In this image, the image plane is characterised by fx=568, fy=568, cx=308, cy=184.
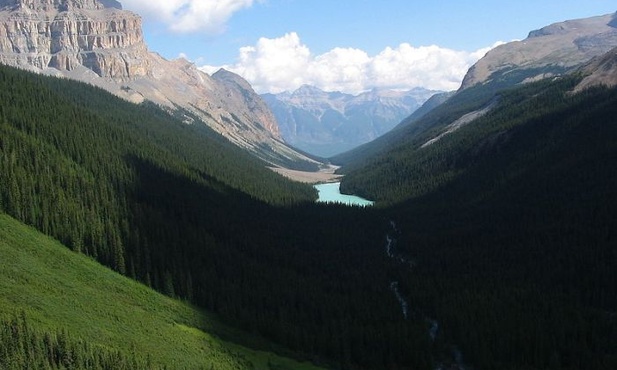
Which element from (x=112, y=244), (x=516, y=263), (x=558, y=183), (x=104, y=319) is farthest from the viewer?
(x=558, y=183)

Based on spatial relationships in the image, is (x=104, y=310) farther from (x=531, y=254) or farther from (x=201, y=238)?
(x=531, y=254)

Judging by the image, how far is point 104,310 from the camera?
80.3 meters

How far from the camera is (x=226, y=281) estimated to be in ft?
369

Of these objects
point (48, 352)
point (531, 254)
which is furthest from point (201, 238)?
point (531, 254)

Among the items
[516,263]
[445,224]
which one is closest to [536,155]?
[445,224]

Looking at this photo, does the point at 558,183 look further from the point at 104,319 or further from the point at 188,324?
the point at 104,319

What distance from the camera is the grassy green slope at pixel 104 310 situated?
237ft

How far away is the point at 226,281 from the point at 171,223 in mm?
25698

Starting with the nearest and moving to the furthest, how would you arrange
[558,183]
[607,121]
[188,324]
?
[188,324] < [558,183] < [607,121]

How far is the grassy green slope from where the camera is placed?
72125mm

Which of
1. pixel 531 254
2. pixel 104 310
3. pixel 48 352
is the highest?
pixel 104 310

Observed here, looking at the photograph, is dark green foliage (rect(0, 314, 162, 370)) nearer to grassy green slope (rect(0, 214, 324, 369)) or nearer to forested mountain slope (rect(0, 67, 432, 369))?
grassy green slope (rect(0, 214, 324, 369))

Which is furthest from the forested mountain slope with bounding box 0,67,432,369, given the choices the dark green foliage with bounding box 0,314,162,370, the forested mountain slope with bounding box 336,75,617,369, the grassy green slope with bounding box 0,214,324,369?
the dark green foliage with bounding box 0,314,162,370

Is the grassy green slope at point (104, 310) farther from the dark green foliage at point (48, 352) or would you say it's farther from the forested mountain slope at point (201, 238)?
the forested mountain slope at point (201, 238)
